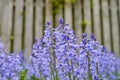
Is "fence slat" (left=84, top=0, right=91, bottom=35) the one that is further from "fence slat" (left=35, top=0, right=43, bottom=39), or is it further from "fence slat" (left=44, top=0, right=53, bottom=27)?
"fence slat" (left=35, top=0, right=43, bottom=39)

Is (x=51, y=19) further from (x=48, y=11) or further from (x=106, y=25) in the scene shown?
(x=106, y=25)

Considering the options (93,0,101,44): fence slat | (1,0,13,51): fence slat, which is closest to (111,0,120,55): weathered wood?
(93,0,101,44): fence slat

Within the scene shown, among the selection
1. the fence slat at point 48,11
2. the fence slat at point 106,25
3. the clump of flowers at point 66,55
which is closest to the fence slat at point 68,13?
the fence slat at point 48,11

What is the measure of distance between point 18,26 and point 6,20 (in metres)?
0.29

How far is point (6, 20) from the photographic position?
7.78 meters

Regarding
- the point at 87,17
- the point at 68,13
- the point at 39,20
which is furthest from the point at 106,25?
the point at 39,20

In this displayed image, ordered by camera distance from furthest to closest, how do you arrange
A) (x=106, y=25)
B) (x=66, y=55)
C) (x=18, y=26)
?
1. (x=106, y=25)
2. (x=18, y=26)
3. (x=66, y=55)

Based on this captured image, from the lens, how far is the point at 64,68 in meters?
2.98

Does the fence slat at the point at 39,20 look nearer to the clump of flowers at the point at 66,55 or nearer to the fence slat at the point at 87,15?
the fence slat at the point at 87,15

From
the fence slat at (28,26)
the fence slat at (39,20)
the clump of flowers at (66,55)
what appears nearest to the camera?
the clump of flowers at (66,55)

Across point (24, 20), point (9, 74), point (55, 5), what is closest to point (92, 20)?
point (55, 5)

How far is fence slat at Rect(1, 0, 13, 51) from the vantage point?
7.66 metres

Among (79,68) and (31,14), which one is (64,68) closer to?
(79,68)

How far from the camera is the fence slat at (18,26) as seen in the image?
24.9 ft
